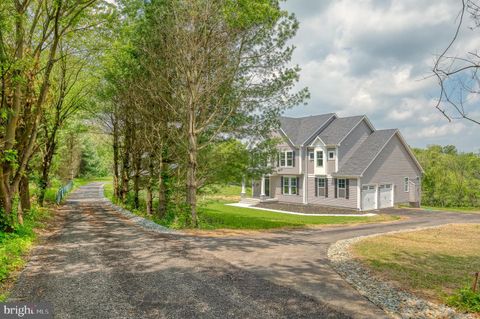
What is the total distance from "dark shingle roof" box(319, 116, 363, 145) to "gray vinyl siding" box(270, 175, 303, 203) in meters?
5.14

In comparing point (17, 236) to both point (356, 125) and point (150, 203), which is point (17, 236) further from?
point (356, 125)

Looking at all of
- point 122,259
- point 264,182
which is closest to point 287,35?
point 122,259

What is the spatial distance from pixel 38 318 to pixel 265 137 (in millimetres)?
14538

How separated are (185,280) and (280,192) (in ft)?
96.7

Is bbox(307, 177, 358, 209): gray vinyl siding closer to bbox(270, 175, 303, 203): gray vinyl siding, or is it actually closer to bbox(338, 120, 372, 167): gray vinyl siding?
bbox(270, 175, 303, 203): gray vinyl siding

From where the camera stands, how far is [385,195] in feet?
107

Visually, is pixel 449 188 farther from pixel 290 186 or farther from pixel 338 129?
pixel 290 186

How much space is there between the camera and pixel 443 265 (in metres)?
9.97

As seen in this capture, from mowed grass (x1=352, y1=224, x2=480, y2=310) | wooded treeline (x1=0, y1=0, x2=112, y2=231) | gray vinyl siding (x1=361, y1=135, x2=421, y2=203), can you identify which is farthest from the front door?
wooded treeline (x1=0, y1=0, x2=112, y2=231)

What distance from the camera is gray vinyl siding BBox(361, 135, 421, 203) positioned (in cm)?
3119

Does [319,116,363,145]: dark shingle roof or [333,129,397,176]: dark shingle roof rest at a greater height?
[319,116,363,145]: dark shingle roof

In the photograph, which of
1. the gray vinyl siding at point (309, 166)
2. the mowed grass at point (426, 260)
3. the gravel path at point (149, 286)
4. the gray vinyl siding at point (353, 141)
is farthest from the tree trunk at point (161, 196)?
the gray vinyl siding at point (353, 141)

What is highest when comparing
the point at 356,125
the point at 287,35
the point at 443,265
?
the point at 287,35

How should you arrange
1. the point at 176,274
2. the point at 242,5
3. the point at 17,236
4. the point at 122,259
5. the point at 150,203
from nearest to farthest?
the point at 176,274, the point at 122,259, the point at 17,236, the point at 242,5, the point at 150,203
